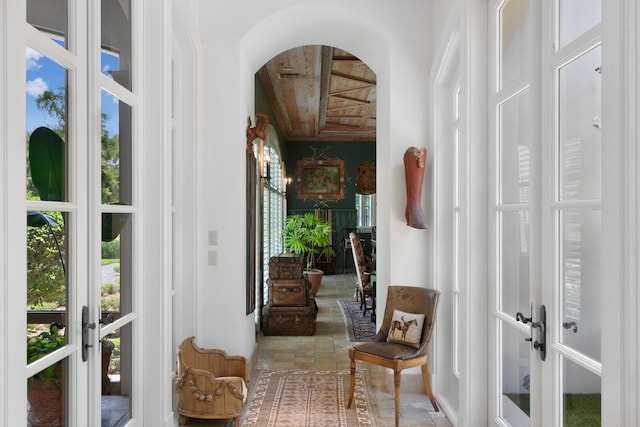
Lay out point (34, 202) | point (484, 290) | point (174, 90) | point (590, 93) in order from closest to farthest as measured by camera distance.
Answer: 1. point (34, 202)
2. point (590, 93)
3. point (484, 290)
4. point (174, 90)

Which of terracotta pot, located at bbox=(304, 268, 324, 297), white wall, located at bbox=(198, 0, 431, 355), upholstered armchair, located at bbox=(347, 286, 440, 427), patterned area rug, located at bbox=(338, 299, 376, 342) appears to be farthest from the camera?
terracotta pot, located at bbox=(304, 268, 324, 297)

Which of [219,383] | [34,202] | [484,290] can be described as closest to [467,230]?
[484,290]

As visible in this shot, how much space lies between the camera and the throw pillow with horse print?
133 inches

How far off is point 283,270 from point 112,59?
372 cm

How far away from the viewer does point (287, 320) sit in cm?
555

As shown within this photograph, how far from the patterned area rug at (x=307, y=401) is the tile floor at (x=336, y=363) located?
4.4 inches

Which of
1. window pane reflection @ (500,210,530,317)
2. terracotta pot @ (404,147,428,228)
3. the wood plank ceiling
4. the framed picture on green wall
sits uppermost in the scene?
the wood plank ceiling

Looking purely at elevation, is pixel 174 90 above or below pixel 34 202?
above

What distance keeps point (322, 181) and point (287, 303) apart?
620 centimetres

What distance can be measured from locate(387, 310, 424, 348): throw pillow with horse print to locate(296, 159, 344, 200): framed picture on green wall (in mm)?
8040

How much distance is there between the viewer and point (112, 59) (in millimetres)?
2053

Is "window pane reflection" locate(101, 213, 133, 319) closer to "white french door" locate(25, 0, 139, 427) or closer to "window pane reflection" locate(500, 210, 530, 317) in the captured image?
"white french door" locate(25, 0, 139, 427)

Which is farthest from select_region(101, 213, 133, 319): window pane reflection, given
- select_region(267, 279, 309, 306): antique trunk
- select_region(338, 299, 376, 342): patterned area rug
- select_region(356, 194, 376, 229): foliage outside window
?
select_region(356, 194, 376, 229): foliage outside window

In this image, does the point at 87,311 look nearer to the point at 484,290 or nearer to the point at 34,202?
the point at 34,202
